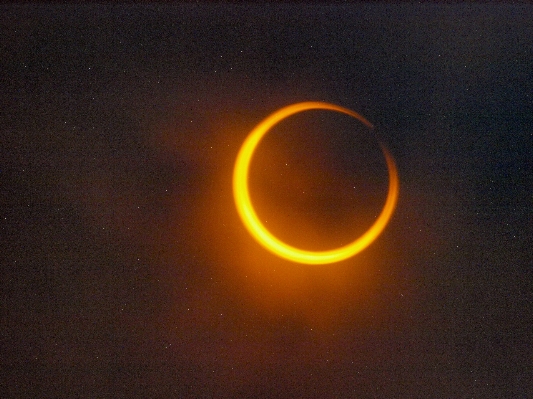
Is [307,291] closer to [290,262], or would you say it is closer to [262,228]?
[290,262]

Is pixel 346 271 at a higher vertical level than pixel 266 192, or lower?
lower

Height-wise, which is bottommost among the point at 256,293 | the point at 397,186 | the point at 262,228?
the point at 256,293

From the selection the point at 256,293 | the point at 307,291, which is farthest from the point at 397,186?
the point at 256,293

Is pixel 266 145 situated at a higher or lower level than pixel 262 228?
higher

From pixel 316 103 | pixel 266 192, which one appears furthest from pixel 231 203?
pixel 316 103

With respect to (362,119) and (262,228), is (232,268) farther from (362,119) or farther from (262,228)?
(362,119)

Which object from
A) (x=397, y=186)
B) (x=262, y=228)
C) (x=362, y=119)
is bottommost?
(x=262, y=228)
